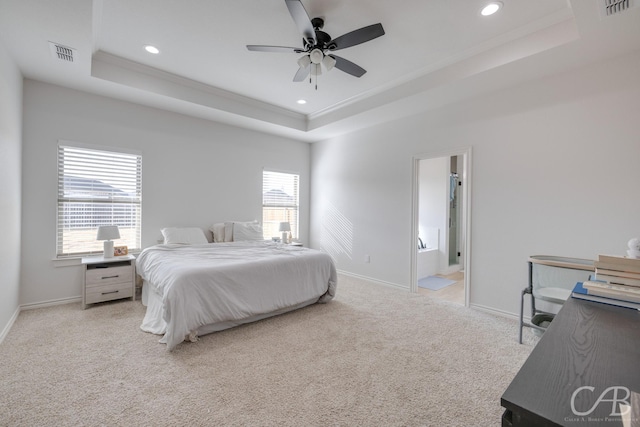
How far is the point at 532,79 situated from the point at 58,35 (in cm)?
475

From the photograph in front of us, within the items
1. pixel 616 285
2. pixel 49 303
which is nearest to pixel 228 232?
pixel 49 303

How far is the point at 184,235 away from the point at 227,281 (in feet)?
6.04

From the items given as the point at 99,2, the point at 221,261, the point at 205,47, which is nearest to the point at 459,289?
the point at 221,261

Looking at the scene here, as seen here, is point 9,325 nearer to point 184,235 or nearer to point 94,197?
point 94,197

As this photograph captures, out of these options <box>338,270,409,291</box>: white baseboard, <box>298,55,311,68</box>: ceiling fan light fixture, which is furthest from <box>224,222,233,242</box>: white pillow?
<box>298,55,311,68</box>: ceiling fan light fixture

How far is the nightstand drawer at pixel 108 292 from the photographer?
3.44 meters

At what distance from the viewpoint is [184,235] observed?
4.24 meters

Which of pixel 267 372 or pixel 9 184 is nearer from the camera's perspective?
pixel 267 372

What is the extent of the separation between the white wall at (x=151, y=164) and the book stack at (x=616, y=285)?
4.71 m

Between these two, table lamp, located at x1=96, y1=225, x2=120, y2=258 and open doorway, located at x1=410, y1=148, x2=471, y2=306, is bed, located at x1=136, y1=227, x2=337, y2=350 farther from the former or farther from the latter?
open doorway, located at x1=410, y1=148, x2=471, y2=306

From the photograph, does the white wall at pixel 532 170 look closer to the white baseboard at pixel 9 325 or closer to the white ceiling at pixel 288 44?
the white ceiling at pixel 288 44

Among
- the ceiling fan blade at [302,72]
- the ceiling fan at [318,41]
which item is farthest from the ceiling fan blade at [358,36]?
the ceiling fan blade at [302,72]

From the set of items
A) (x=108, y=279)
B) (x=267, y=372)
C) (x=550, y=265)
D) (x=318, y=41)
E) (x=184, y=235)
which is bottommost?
(x=267, y=372)

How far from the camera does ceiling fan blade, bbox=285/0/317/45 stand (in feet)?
6.75
